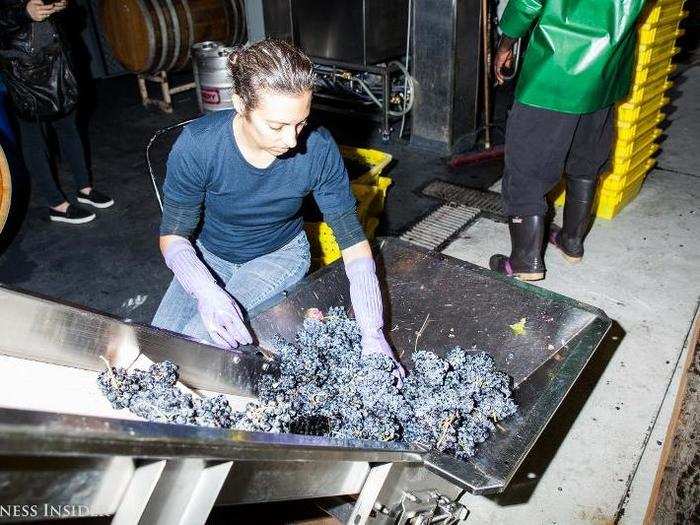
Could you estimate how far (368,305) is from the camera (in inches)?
72.7

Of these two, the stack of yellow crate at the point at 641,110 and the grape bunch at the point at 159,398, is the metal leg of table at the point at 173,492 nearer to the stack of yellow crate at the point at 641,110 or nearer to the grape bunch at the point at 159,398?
the grape bunch at the point at 159,398

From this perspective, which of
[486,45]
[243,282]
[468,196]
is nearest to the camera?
[243,282]

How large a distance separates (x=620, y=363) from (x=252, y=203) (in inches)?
Result: 80.2

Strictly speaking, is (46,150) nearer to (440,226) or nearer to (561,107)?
(440,226)

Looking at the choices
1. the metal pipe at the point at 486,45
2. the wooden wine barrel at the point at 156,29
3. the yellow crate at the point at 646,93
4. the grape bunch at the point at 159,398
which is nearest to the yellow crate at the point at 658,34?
the yellow crate at the point at 646,93

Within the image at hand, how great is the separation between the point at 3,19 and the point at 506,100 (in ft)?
16.5

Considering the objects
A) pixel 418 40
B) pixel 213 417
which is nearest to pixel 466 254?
pixel 418 40

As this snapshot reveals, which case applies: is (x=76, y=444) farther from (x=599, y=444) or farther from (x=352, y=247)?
(x=599, y=444)

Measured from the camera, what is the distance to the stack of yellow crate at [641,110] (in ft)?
10.6

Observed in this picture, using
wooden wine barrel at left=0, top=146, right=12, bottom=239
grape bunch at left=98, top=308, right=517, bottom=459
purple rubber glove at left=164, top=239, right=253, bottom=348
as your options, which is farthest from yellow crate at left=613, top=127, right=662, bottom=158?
wooden wine barrel at left=0, top=146, right=12, bottom=239

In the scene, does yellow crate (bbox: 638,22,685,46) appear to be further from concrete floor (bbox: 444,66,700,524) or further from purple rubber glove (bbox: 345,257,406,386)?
purple rubber glove (bbox: 345,257,406,386)

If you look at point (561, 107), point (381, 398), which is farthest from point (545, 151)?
point (381, 398)

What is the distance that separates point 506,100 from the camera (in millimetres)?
6207

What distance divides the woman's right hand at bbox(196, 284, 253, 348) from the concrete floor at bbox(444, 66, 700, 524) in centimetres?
117
